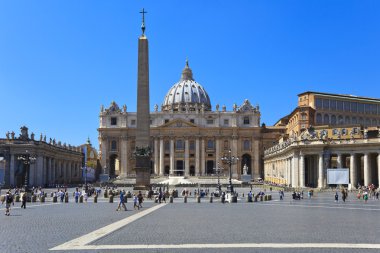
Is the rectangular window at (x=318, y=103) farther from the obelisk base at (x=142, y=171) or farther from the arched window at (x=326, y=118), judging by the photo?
the obelisk base at (x=142, y=171)

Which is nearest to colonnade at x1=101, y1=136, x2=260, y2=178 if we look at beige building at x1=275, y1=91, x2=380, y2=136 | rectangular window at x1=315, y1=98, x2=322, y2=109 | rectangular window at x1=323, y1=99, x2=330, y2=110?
beige building at x1=275, y1=91, x2=380, y2=136

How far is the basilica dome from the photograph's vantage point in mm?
140125

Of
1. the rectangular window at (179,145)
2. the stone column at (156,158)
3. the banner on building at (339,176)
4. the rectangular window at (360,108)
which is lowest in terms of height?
the banner on building at (339,176)

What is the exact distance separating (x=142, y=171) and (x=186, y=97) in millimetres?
101023

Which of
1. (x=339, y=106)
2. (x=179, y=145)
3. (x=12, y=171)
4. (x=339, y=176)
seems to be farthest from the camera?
(x=179, y=145)

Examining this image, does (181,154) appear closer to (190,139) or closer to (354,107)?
(190,139)

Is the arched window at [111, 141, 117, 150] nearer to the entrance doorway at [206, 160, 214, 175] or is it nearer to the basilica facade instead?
the basilica facade

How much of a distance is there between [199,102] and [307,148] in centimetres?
7809

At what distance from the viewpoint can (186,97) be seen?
5576 inches

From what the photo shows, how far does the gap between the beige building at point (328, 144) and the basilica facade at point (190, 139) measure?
10965mm

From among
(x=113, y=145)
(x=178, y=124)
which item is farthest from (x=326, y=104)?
(x=113, y=145)

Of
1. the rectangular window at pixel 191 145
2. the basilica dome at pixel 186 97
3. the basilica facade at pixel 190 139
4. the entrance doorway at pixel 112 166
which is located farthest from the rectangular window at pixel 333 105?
the entrance doorway at pixel 112 166

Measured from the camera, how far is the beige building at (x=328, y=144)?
61.9 meters

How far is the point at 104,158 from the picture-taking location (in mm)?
115938
